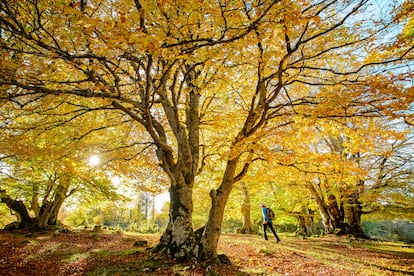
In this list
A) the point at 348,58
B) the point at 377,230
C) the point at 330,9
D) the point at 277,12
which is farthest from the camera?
the point at 377,230

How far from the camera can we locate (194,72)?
7766mm

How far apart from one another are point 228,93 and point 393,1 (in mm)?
5252

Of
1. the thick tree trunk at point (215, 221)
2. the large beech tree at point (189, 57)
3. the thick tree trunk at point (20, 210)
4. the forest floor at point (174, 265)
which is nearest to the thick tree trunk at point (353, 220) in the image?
the forest floor at point (174, 265)

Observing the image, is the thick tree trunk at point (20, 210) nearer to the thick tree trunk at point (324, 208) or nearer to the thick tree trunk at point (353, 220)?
the thick tree trunk at point (324, 208)

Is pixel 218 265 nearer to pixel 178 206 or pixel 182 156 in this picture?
pixel 178 206

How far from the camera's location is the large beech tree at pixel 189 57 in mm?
3930

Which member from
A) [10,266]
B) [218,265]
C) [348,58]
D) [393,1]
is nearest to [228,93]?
[348,58]

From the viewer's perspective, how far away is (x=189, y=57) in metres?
4.27

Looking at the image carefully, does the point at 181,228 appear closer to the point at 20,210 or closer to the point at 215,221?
the point at 215,221

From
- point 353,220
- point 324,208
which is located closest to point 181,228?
point 353,220

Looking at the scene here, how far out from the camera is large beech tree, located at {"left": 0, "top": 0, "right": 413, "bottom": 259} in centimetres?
393

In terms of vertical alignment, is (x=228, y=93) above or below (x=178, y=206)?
above

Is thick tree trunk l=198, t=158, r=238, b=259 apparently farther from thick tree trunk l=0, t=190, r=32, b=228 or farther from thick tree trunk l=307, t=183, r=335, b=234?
thick tree trunk l=0, t=190, r=32, b=228

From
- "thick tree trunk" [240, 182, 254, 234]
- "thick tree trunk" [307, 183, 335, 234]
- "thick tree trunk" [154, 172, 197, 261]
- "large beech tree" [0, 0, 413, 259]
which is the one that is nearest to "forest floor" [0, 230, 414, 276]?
"thick tree trunk" [154, 172, 197, 261]
